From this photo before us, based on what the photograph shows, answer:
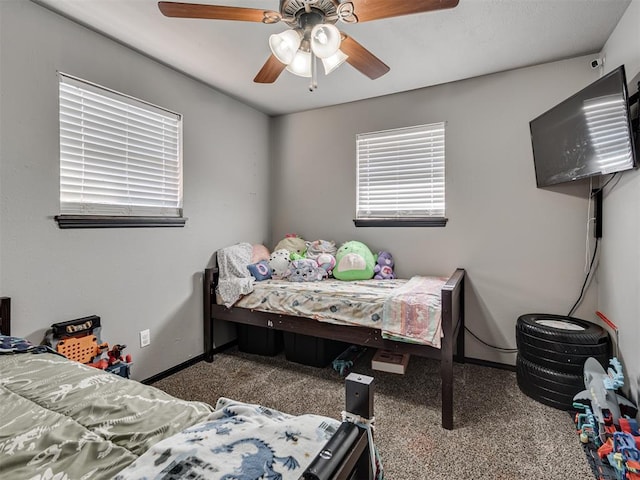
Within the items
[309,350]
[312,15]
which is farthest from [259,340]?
[312,15]

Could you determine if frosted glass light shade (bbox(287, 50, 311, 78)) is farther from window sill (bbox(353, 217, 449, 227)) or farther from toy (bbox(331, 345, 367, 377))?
toy (bbox(331, 345, 367, 377))

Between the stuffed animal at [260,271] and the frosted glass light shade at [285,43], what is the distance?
74.6 inches

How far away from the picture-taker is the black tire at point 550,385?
2023mm

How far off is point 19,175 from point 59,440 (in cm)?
160

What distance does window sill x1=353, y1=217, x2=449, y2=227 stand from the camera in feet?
9.55

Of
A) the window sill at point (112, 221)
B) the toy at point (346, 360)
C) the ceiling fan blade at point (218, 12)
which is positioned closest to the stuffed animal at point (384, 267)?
the toy at point (346, 360)

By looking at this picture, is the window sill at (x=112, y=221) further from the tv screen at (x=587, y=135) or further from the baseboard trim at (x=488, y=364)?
the tv screen at (x=587, y=135)

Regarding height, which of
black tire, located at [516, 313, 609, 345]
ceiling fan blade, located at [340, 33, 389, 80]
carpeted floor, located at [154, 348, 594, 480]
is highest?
ceiling fan blade, located at [340, 33, 389, 80]

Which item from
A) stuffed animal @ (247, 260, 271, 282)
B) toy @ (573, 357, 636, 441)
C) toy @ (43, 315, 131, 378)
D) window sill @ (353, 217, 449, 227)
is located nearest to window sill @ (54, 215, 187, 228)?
toy @ (43, 315, 131, 378)

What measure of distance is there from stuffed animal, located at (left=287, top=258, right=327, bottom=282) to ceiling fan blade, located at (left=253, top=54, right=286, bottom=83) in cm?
154

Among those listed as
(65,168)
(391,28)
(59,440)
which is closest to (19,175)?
(65,168)

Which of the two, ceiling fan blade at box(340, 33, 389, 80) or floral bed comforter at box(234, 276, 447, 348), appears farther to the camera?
floral bed comforter at box(234, 276, 447, 348)

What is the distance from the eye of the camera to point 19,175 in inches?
69.8

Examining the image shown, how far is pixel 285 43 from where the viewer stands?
1.49m
